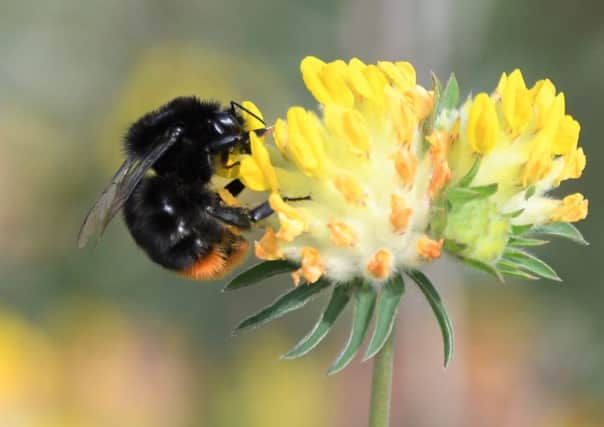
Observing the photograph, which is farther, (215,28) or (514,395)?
(215,28)

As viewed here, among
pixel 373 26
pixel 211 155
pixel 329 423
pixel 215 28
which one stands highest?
pixel 215 28

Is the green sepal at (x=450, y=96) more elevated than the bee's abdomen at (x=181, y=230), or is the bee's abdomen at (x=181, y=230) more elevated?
the green sepal at (x=450, y=96)

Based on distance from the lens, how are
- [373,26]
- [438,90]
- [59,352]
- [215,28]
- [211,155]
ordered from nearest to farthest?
1. [438,90]
2. [211,155]
3. [59,352]
4. [373,26]
5. [215,28]

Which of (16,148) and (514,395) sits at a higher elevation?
(16,148)

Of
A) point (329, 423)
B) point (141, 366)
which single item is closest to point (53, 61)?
Answer: point (141, 366)

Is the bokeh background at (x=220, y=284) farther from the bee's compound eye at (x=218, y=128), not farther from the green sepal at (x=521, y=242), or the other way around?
the green sepal at (x=521, y=242)

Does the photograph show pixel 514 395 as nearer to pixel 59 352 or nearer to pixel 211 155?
→ pixel 59 352

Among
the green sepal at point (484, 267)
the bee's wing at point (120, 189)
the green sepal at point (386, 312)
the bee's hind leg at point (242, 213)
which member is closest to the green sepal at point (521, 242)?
the green sepal at point (484, 267)
